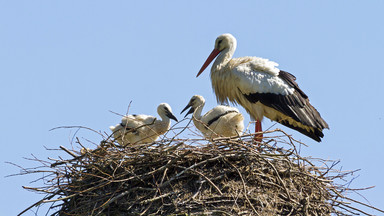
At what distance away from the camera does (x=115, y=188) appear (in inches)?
233

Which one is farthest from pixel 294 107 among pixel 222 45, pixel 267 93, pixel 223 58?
pixel 222 45

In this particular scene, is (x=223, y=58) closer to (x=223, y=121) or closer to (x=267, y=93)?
(x=267, y=93)

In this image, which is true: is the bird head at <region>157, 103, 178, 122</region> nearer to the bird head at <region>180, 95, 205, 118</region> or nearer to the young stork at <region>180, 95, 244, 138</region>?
the bird head at <region>180, 95, 205, 118</region>

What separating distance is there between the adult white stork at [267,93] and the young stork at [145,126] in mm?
823

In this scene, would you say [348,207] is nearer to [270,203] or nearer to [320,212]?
[320,212]

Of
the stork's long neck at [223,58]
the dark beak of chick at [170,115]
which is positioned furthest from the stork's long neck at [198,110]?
the stork's long neck at [223,58]

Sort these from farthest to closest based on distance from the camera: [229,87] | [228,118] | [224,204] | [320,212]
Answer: [229,87] → [228,118] → [320,212] → [224,204]

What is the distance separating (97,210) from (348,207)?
2.19 meters

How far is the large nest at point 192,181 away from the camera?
5.70 metres

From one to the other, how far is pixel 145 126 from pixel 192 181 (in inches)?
78.6

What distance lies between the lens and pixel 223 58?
29.0ft

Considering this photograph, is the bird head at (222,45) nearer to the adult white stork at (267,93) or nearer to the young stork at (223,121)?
the adult white stork at (267,93)

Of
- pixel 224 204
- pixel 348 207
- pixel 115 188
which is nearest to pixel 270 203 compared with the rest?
pixel 224 204

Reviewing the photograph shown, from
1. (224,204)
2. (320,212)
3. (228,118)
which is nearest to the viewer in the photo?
(224,204)
